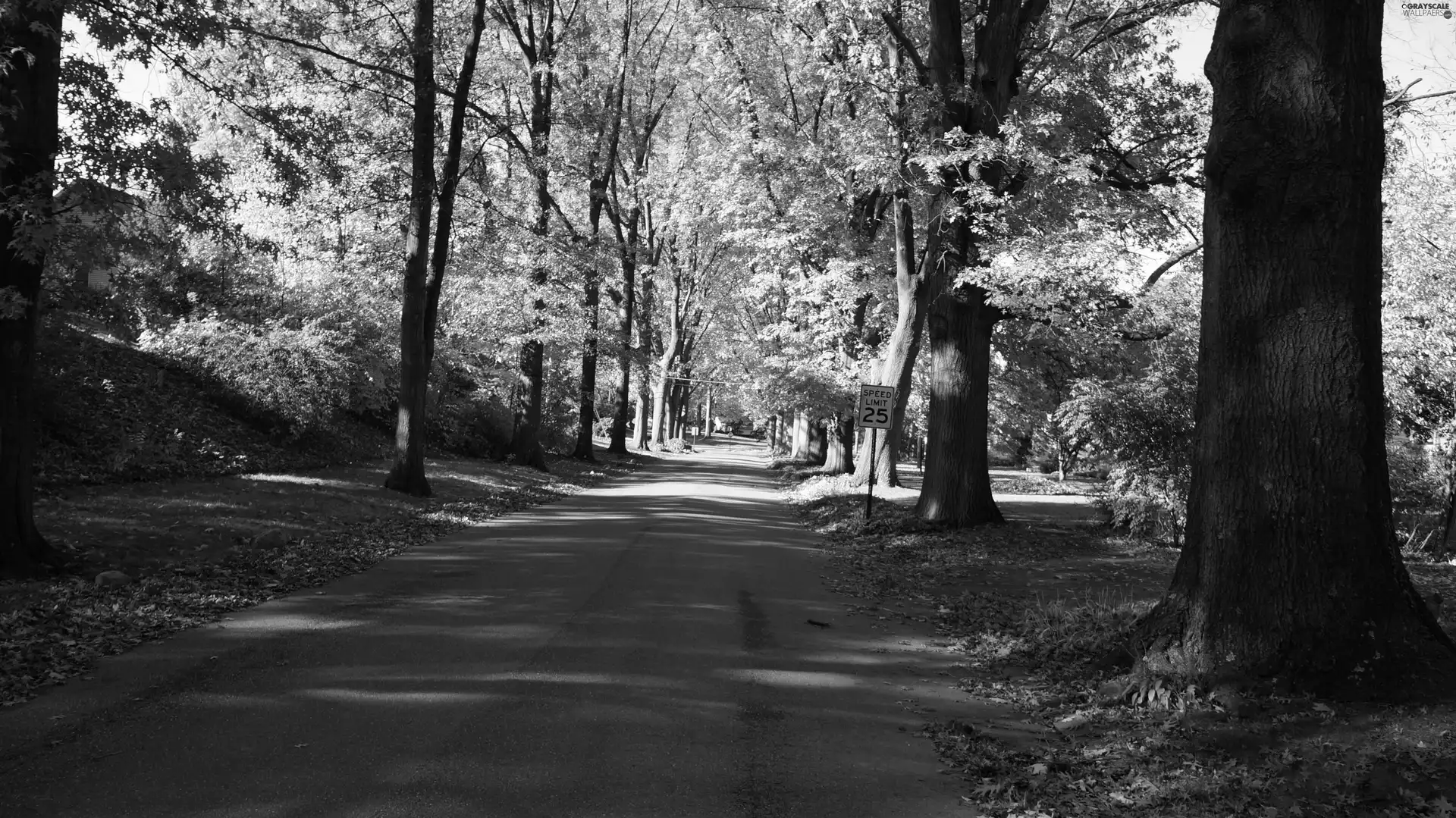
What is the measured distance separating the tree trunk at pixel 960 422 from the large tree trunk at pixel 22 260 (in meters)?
12.8

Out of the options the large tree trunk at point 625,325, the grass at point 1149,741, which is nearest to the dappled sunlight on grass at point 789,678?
the grass at point 1149,741

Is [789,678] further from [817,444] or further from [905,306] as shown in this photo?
[817,444]

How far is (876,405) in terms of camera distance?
19719 millimetres

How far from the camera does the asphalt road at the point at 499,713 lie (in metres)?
4.81

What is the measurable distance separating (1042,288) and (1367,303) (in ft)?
32.0

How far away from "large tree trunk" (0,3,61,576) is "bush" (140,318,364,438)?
1099cm

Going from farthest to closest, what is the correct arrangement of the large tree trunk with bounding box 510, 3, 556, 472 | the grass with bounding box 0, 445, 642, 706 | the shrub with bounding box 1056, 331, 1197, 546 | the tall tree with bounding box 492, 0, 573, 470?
the large tree trunk with bounding box 510, 3, 556, 472 → the tall tree with bounding box 492, 0, 573, 470 → the shrub with bounding box 1056, 331, 1197, 546 → the grass with bounding box 0, 445, 642, 706

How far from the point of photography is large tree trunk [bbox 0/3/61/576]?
8789 mm

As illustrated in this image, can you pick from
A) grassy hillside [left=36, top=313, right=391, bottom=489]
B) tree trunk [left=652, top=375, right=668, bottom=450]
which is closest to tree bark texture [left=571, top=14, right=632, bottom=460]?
grassy hillside [left=36, top=313, right=391, bottom=489]

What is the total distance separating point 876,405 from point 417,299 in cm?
927

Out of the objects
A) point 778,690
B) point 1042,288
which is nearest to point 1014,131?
point 1042,288

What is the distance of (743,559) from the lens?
46.0 feet

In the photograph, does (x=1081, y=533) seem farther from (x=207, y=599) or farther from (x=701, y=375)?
(x=701, y=375)

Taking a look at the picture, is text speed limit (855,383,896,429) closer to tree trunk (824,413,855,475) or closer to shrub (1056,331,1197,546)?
shrub (1056,331,1197,546)
